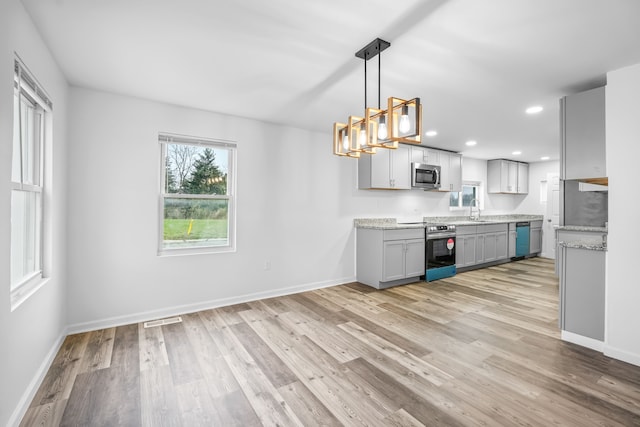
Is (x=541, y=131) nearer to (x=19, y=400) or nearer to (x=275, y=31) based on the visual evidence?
(x=275, y=31)

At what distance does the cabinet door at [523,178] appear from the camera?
719 cm

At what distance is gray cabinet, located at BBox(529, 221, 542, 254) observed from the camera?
6840mm

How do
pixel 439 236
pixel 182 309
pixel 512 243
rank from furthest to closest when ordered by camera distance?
pixel 512 243 → pixel 439 236 → pixel 182 309

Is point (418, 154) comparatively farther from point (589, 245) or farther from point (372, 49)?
point (372, 49)

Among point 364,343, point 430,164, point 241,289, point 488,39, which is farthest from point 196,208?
point 430,164

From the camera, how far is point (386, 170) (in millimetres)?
4848

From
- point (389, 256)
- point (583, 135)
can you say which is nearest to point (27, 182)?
point (389, 256)

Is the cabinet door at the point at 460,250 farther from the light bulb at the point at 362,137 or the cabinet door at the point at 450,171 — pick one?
the light bulb at the point at 362,137

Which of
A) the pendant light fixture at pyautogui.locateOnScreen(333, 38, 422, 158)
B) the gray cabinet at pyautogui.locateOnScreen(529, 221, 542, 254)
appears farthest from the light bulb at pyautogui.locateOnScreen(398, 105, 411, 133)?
the gray cabinet at pyautogui.locateOnScreen(529, 221, 542, 254)

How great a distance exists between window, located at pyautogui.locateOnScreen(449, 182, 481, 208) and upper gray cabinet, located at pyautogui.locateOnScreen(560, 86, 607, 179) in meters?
3.66

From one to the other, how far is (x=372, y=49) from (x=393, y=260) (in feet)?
10.3

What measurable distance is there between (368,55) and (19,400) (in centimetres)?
321

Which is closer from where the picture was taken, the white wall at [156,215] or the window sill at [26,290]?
the window sill at [26,290]

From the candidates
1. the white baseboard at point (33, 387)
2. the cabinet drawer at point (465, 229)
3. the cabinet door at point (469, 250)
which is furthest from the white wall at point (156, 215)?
the cabinet door at point (469, 250)
